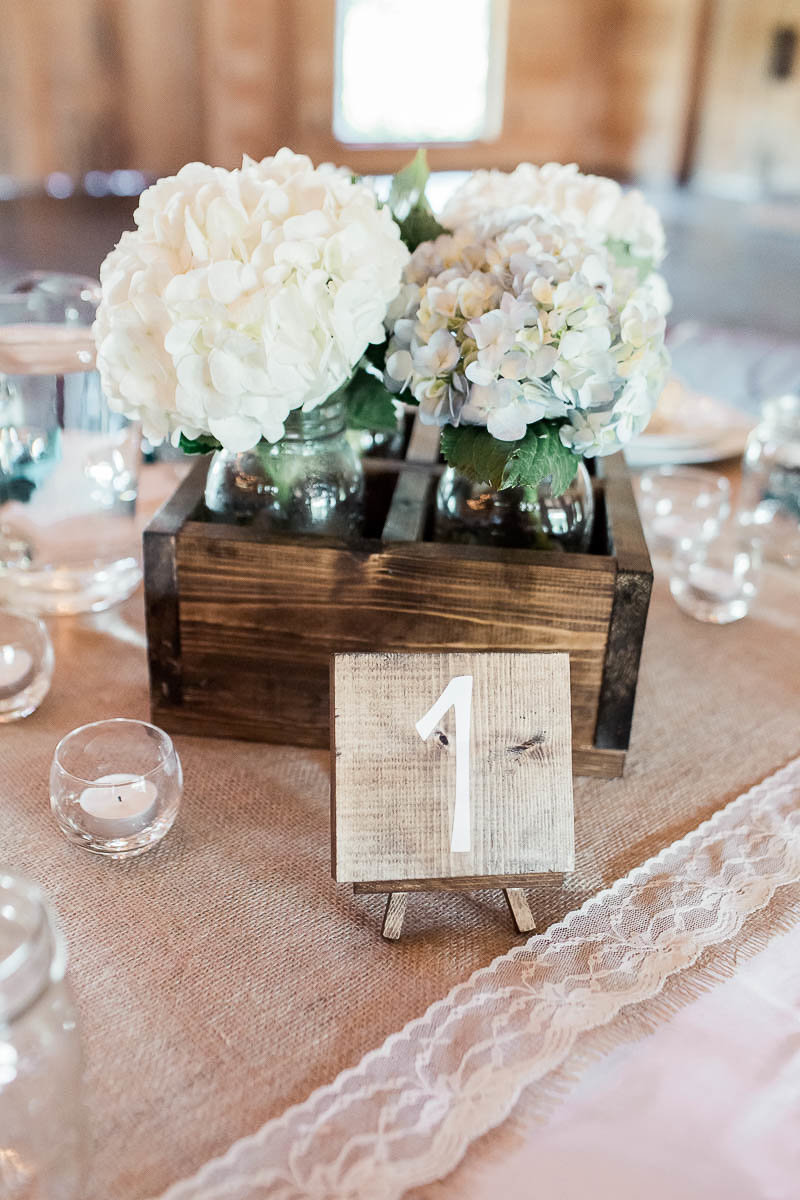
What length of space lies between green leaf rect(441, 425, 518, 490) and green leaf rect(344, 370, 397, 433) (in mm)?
94

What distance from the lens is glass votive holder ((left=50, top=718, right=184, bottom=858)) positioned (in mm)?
747

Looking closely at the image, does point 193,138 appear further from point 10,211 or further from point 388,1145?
point 388,1145

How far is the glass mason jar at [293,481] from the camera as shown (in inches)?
33.4

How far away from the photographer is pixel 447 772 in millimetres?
693

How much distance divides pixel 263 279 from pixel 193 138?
5.51 m

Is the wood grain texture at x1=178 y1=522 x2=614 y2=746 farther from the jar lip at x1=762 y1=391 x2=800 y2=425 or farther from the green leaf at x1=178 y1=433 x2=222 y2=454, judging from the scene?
the jar lip at x1=762 y1=391 x2=800 y2=425

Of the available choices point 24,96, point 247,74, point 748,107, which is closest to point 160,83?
point 247,74

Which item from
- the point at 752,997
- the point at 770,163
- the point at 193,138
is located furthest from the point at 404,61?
the point at 752,997

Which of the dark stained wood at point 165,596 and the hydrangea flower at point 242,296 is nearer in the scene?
the hydrangea flower at point 242,296

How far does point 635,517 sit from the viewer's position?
2.95 ft

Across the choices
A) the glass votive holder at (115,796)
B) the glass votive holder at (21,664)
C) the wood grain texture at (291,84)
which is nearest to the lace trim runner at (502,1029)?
the glass votive holder at (115,796)

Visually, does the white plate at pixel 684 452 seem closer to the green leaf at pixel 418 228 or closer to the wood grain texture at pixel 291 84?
the green leaf at pixel 418 228

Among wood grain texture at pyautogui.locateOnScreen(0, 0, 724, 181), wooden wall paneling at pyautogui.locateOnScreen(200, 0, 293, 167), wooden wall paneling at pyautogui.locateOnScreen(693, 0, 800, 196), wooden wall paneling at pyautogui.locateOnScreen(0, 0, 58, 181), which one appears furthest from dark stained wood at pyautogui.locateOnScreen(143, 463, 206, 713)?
wooden wall paneling at pyautogui.locateOnScreen(693, 0, 800, 196)

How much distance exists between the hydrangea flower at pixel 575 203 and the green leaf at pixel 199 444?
12.1 inches
